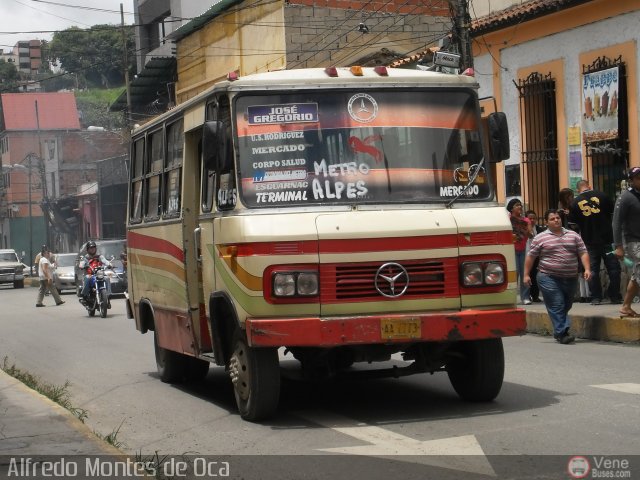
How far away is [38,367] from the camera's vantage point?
14.9m

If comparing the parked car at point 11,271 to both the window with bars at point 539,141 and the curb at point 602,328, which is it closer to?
the window with bars at point 539,141

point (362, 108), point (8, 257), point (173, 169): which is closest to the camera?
point (362, 108)

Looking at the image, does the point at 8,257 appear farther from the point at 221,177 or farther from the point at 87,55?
the point at 87,55

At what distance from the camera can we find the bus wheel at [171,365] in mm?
12133

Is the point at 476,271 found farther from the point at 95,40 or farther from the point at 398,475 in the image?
the point at 95,40

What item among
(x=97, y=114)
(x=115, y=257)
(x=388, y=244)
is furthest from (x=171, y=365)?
(x=97, y=114)

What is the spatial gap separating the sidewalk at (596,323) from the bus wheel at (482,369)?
5.29 m

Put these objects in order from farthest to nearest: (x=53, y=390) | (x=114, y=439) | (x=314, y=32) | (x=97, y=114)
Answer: (x=97, y=114), (x=314, y=32), (x=53, y=390), (x=114, y=439)

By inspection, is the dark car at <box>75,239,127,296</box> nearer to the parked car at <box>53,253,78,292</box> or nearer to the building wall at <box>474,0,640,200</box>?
the parked car at <box>53,253,78,292</box>

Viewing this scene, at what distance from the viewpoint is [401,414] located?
9.12 m

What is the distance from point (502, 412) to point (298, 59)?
2553 centimetres

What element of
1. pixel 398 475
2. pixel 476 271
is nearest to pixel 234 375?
pixel 476 271

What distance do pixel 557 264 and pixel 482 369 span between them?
500cm

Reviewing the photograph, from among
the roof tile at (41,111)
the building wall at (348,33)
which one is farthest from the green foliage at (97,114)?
the building wall at (348,33)
